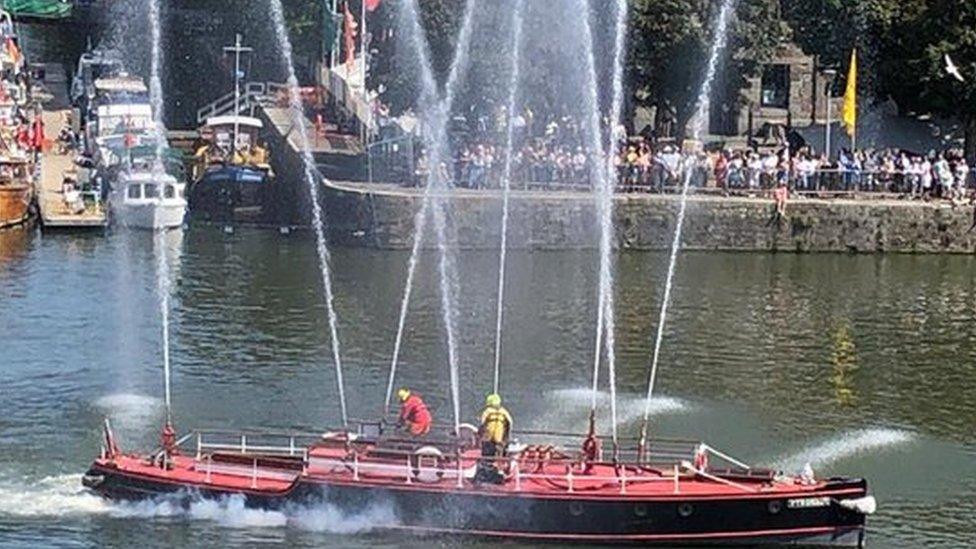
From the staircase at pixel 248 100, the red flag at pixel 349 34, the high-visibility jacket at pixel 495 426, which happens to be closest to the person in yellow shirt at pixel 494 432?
the high-visibility jacket at pixel 495 426

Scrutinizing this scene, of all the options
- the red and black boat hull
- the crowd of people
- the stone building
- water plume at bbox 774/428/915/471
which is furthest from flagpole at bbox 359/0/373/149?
the red and black boat hull

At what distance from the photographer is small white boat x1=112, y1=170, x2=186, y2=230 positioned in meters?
81.7

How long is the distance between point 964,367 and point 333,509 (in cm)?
2464

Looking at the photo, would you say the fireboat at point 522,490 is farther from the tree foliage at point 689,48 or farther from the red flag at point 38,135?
the red flag at point 38,135

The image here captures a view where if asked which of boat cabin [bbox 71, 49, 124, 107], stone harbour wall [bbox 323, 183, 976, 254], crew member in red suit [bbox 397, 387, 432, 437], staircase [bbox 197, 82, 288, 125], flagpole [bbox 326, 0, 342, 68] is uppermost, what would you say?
flagpole [bbox 326, 0, 342, 68]

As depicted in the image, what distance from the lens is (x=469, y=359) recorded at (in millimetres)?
56750

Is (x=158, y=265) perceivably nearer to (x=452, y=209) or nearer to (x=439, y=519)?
(x=452, y=209)

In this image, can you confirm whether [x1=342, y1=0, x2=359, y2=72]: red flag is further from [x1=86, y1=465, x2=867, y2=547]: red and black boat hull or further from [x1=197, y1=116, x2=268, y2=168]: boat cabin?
[x1=86, y1=465, x2=867, y2=547]: red and black boat hull

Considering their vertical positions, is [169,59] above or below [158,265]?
above

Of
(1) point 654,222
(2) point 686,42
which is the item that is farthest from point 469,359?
(2) point 686,42

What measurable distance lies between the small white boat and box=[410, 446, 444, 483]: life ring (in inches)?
1737

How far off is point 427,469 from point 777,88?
66.6 m

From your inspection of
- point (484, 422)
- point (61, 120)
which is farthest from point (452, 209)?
point (61, 120)

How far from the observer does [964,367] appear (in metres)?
57.6
